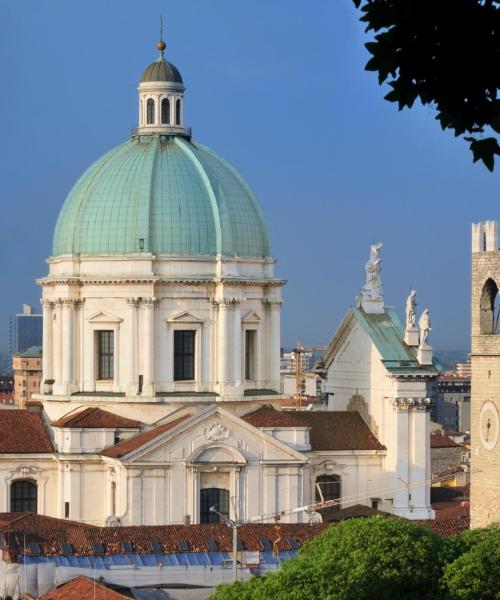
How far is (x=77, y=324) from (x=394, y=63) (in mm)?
46631

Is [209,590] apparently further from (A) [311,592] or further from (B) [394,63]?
(B) [394,63]

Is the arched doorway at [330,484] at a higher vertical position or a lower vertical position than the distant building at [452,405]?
lower

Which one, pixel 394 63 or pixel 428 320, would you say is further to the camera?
pixel 428 320

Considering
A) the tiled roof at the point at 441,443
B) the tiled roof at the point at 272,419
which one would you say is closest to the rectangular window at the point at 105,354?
the tiled roof at the point at 272,419

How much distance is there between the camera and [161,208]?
2330 inches

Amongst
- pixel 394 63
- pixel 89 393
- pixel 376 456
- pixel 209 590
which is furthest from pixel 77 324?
pixel 394 63

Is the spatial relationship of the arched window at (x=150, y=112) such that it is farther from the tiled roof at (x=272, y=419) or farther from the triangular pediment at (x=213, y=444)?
the triangular pediment at (x=213, y=444)

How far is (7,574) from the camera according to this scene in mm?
45344

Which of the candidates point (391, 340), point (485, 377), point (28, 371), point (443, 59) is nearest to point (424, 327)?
point (391, 340)

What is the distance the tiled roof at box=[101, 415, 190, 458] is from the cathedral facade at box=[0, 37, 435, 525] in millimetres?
87

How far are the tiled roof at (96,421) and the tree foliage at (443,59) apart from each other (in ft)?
150

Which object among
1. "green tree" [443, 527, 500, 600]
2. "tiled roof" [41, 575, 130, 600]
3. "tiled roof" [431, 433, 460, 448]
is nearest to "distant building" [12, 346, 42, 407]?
"tiled roof" [431, 433, 460, 448]

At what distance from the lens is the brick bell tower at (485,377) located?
161 feet

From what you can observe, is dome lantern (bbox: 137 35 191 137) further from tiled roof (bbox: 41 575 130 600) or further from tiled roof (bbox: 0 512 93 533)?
tiled roof (bbox: 41 575 130 600)
